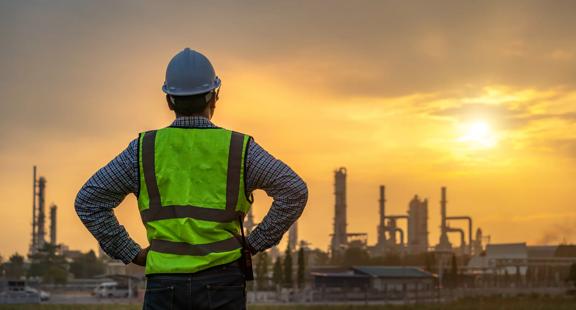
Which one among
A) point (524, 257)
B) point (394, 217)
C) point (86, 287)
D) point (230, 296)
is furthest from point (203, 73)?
point (394, 217)

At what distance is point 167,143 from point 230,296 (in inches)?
25.7

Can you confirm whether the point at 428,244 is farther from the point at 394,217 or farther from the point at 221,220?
the point at 221,220

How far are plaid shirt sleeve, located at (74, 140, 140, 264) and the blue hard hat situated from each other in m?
0.28

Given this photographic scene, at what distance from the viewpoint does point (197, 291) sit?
419 cm

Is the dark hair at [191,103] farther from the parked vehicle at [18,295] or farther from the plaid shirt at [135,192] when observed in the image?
the parked vehicle at [18,295]

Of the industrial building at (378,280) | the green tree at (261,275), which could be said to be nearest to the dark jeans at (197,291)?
the industrial building at (378,280)

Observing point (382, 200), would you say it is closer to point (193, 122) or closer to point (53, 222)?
point (53, 222)

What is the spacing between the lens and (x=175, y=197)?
4242 mm

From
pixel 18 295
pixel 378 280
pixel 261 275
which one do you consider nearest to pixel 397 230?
pixel 261 275

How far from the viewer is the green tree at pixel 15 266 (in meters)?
140

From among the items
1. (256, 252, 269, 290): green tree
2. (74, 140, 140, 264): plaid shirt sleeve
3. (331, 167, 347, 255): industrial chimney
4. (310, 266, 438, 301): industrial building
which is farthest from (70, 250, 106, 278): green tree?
(74, 140, 140, 264): plaid shirt sleeve

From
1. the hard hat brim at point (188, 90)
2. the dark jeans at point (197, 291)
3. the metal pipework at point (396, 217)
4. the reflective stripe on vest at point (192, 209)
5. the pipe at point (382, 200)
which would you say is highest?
the pipe at point (382, 200)

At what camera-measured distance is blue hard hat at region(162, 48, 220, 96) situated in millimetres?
4430

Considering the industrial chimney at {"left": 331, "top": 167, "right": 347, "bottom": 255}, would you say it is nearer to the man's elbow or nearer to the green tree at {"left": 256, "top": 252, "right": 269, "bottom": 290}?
the green tree at {"left": 256, "top": 252, "right": 269, "bottom": 290}
